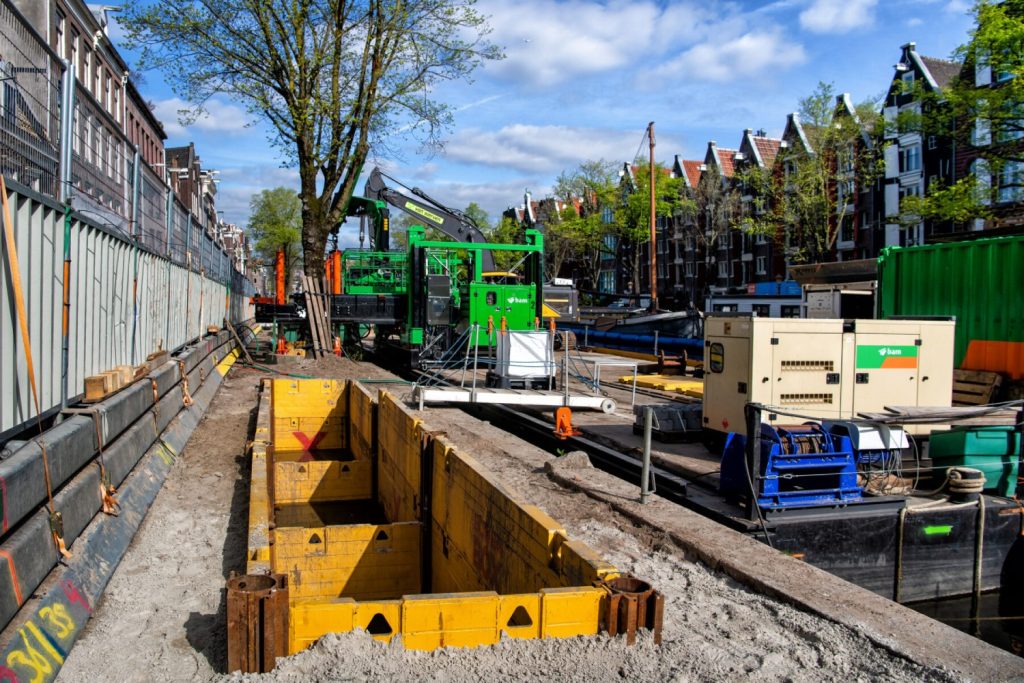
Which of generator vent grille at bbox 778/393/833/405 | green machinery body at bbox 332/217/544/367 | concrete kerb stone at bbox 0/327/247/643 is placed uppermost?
green machinery body at bbox 332/217/544/367

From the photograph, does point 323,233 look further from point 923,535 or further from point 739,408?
point 923,535

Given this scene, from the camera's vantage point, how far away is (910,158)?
37.9m

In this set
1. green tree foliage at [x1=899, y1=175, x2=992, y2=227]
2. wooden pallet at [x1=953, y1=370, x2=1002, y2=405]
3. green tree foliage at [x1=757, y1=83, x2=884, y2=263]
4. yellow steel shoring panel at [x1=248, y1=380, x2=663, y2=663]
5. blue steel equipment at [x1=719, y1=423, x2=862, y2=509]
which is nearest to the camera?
yellow steel shoring panel at [x1=248, y1=380, x2=663, y2=663]

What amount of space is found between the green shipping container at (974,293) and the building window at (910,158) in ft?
88.1

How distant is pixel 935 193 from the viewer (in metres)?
25.5

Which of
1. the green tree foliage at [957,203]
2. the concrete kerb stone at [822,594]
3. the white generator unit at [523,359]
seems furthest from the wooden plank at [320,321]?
the green tree foliage at [957,203]

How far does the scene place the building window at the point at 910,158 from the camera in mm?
37469

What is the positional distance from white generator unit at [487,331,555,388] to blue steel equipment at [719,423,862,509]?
256 inches

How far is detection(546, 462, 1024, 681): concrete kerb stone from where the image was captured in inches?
166

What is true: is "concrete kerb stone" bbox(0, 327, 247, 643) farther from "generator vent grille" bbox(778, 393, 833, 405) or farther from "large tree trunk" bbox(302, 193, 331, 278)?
"large tree trunk" bbox(302, 193, 331, 278)

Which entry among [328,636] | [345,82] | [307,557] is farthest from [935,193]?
[328,636]

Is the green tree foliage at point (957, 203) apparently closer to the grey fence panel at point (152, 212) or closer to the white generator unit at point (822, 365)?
the white generator unit at point (822, 365)

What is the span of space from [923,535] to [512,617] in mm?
5054

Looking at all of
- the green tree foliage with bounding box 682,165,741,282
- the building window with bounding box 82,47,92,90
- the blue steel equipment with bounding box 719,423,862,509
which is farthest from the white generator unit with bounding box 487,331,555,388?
the green tree foliage with bounding box 682,165,741,282
